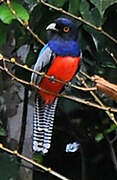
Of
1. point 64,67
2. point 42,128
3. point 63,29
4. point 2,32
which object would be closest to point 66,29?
point 63,29

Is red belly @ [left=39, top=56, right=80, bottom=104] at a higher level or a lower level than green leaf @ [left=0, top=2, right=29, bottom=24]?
lower

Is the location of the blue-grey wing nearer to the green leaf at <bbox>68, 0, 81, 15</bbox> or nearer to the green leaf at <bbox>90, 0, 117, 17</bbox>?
the green leaf at <bbox>68, 0, 81, 15</bbox>

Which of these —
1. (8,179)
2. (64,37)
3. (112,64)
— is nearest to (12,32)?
(64,37)

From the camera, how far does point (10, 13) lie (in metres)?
2.58

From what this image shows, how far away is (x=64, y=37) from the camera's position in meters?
2.93

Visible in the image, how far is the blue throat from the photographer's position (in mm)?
2842

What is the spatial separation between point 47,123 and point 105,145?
178 centimetres

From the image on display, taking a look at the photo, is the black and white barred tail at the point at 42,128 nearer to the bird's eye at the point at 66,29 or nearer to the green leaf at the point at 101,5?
the bird's eye at the point at 66,29

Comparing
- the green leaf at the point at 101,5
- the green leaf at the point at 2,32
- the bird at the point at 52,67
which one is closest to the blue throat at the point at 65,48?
the bird at the point at 52,67

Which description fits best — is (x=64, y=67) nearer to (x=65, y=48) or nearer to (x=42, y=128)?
(x=65, y=48)

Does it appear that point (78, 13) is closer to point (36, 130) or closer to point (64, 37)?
point (64, 37)

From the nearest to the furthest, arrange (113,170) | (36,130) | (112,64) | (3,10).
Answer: (3,10) < (36,130) < (112,64) < (113,170)

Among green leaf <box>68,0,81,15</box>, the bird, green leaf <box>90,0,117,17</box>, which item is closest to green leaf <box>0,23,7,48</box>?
the bird

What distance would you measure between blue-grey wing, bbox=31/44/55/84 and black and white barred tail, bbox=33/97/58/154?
0.49 feet
